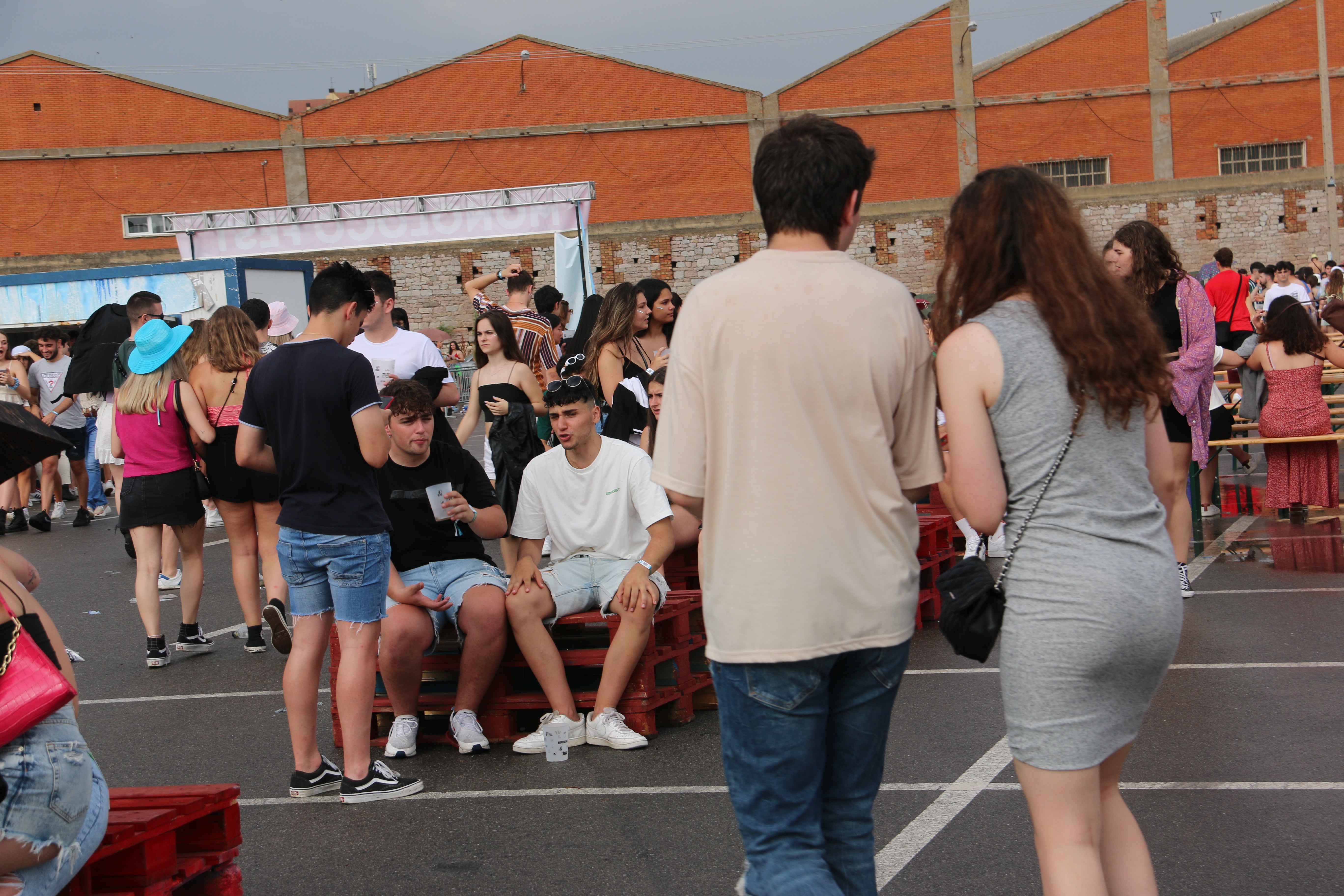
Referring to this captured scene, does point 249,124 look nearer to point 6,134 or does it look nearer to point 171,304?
point 6,134

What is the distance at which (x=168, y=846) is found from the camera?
2.98m

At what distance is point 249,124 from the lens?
126ft

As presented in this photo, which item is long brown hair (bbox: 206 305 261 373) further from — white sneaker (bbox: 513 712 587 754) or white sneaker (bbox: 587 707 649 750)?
white sneaker (bbox: 587 707 649 750)

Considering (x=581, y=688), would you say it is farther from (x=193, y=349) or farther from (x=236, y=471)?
(x=193, y=349)

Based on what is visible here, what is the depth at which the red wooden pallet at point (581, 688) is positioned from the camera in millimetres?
4996

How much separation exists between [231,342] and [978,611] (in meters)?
5.51

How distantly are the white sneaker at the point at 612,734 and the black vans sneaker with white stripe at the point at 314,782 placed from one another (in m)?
1.04

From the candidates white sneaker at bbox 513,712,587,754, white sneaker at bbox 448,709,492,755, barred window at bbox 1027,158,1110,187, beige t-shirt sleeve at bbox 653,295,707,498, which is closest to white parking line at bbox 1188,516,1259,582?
white sneaker at bbox 513,712,587,754

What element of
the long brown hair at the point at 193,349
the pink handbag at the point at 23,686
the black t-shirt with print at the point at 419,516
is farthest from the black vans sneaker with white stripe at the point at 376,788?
the long brown hair at the point at 193,349

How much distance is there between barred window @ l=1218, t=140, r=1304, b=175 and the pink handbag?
142 feet

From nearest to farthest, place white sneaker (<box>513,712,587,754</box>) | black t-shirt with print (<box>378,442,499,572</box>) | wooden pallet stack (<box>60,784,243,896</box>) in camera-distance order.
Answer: wooden pallet stack (<box>60,784,243,896</box>), white sneaker (<box>513,712,587,754</box>), black t-shirt with print (<box>378,442,499,572</box>)

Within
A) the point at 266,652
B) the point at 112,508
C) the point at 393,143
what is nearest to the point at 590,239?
the point at 393,143

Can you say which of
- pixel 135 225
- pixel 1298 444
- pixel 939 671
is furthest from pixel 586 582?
pixel 135 225

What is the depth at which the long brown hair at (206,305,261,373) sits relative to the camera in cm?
680
